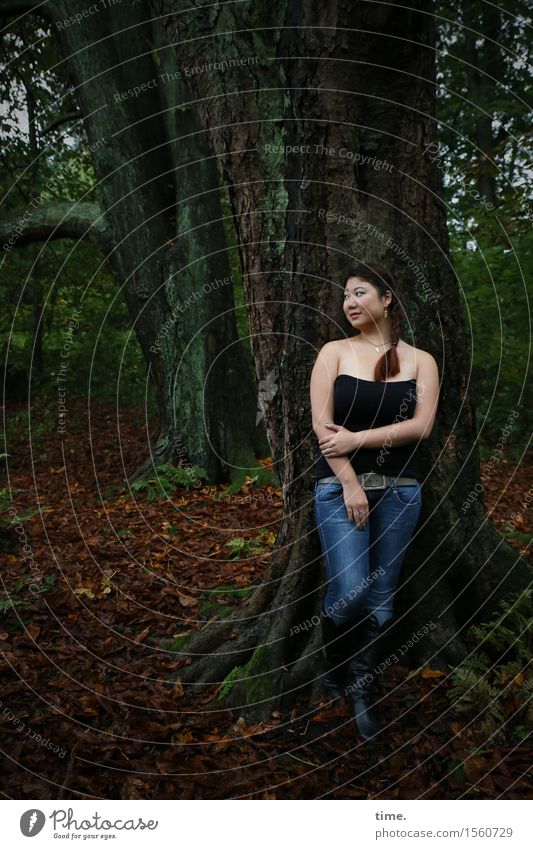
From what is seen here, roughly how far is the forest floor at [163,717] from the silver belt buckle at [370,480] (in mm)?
1284

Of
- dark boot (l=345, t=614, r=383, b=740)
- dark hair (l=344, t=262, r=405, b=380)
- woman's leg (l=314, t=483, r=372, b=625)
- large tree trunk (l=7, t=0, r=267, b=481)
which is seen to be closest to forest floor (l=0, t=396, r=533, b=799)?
dark boot (l=345, t=614, r=383, b=740)

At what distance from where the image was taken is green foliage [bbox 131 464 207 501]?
8031mm

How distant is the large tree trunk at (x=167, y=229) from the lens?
8.42 metres

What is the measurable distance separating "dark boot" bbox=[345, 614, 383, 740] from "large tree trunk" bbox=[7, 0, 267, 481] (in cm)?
501

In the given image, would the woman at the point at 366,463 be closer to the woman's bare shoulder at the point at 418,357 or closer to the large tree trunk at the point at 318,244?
the woman's bare shoulder at the point at 418,357

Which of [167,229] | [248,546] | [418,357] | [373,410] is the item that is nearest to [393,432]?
[373,410]

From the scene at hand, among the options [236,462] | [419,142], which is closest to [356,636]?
[419,142]

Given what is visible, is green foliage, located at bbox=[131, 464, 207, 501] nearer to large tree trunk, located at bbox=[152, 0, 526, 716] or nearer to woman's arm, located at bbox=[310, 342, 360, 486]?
large tree trunk, located at bbox=[152, 0, 526, 716]

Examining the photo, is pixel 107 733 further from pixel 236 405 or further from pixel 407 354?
pixel 236 405

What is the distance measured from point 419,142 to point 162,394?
5.96 meters

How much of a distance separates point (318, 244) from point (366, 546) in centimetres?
176

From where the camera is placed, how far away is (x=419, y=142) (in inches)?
144

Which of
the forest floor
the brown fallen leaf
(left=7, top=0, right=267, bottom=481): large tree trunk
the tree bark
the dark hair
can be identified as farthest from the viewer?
the tree bark

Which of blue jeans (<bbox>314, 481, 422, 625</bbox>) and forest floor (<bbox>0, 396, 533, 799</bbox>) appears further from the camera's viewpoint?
blue jeans (<bbox>314, 481, 422, 625</bbox>)
